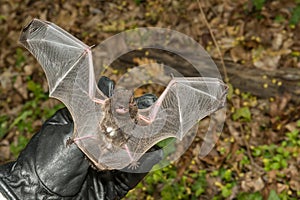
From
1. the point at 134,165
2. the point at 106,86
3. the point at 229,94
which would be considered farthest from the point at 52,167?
the point at 229,94

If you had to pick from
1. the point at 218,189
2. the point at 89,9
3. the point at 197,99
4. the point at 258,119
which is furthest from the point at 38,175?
the point at 89,9

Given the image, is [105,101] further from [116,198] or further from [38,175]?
[116,198]

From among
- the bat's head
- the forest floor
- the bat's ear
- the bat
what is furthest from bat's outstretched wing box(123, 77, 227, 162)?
the forest floor

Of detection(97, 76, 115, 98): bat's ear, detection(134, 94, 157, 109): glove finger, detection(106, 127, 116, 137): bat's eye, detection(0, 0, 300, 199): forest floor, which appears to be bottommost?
detection(0, 0, 300, 199): forest floor

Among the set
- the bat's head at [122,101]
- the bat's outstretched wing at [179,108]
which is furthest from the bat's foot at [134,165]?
the bat's head at [122,101]

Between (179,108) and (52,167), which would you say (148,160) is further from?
(52,167)

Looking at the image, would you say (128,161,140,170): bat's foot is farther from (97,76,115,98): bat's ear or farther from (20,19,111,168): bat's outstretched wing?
(97,76,115,98): bat's ear
